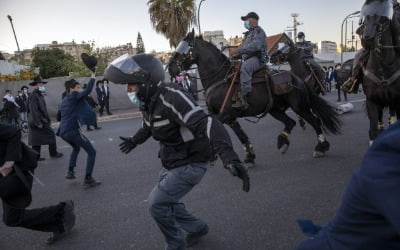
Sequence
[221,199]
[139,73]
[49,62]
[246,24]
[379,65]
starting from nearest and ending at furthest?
[139,73] < [221,199] < [379,65] < [246,24] < [49,62]

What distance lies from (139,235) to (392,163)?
3.30m

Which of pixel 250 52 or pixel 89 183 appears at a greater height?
pixel 250 52

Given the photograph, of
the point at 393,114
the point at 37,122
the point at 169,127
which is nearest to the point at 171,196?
the point at 169,127

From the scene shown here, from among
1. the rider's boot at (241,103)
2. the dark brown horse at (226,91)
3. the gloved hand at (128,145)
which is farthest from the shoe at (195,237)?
the rider's boot at (241,103)

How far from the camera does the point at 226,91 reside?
20.2 ft

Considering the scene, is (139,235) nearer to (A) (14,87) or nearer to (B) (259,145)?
(B) (259,145)

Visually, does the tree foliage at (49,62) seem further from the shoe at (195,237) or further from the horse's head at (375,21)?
the shoe at (195,237)

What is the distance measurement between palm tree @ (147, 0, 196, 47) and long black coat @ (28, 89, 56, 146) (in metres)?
17.9

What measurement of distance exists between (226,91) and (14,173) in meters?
3.68

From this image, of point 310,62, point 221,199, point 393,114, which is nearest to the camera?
point 221,199

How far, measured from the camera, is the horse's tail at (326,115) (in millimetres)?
6762

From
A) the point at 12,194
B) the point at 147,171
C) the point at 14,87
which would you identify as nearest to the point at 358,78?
the point at 147,171

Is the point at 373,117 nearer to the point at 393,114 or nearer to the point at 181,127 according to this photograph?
the point at 393,114

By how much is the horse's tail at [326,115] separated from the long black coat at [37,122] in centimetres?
586
